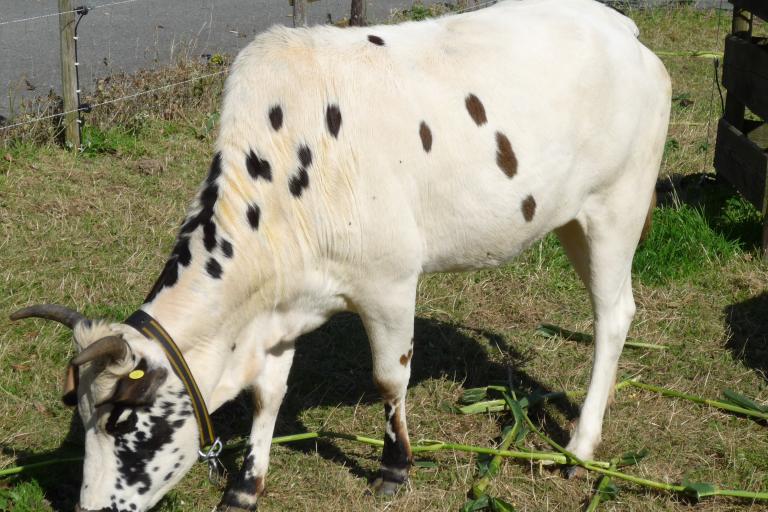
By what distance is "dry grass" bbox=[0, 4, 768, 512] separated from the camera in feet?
15.5

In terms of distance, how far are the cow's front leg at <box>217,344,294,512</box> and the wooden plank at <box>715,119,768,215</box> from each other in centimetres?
386


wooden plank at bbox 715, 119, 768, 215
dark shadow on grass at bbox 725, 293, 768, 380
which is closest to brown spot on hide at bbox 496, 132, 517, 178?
dark shadow on grass at bbox 725, 293, 768, 380

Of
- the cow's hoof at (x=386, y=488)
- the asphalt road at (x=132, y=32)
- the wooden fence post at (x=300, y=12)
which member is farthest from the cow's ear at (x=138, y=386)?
the asphalt road at (x=132, y=32)

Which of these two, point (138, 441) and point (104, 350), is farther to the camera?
point (138, 441)

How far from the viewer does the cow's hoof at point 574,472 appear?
15.8ft

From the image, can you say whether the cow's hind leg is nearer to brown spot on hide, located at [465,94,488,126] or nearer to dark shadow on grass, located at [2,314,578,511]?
dark shadow on grass, located at [2,314,578,511]

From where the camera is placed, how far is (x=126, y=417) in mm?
3639

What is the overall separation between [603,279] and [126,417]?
2.56m

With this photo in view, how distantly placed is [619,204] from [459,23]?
3.97 ft

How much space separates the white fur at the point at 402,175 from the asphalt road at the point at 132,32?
5.30 meters

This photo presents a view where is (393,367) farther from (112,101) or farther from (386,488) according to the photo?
(112,101)

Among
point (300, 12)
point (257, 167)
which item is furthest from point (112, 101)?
point (257, 167)

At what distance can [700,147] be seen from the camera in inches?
348

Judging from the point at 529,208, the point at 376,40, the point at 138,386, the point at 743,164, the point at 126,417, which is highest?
the point at 376,40
